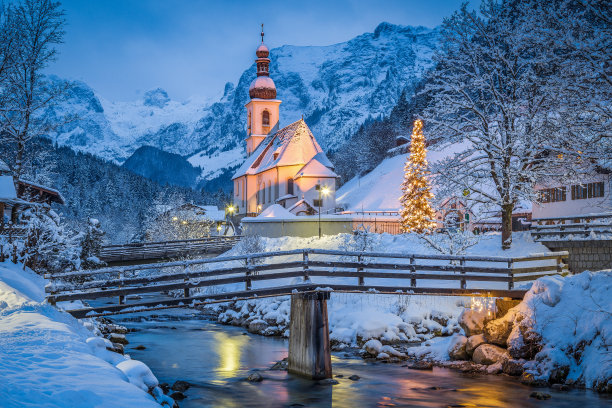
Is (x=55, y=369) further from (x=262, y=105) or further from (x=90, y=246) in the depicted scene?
(x=262, y=105)

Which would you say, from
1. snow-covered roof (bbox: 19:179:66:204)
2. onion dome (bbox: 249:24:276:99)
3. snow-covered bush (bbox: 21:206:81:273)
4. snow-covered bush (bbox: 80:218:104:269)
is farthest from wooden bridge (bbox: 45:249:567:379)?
onion dome (bbox: 249:24:276:99)

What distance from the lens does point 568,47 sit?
17.0 meters

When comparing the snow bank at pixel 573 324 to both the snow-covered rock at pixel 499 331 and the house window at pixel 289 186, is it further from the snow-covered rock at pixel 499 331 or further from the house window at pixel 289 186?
the house window at pixel 289 186

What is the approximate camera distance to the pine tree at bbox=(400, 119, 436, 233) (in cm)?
4044

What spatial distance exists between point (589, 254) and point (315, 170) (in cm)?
4135

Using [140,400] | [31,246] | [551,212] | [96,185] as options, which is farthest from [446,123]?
[96,185]

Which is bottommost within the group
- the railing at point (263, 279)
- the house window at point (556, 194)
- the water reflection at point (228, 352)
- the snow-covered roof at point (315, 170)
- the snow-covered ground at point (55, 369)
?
the water reflection at point (228, 352)

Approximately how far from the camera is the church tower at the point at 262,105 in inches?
3514

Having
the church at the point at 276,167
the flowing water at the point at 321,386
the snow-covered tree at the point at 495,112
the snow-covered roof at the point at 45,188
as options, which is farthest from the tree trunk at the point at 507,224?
the snow-covered roof at the point at 45,188

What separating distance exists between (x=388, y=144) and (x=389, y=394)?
93471mm

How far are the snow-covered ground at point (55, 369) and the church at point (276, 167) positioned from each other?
132 ft

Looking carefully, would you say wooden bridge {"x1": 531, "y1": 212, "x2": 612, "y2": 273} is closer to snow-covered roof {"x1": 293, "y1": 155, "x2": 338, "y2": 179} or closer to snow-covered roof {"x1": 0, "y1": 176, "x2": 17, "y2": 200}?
snow-covered roof {"x1": 0, "y1": 176, "x2": 17, "y2": 200}

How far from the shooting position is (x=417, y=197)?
41031mm

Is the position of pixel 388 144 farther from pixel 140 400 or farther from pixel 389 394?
pixel 140 400
